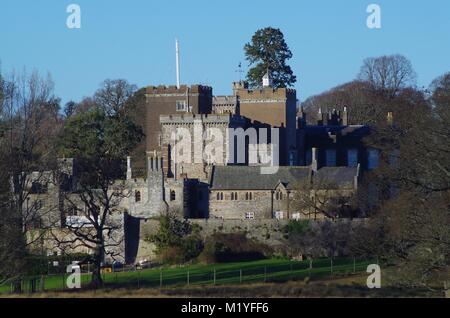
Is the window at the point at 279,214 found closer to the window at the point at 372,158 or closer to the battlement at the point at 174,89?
the window at the point at 372,158

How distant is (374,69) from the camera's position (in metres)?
98.4

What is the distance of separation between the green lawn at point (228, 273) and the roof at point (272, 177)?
733 cm

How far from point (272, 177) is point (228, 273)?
13.2m

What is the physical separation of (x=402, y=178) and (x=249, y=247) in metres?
21.8

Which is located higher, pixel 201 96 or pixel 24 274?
pixel 201 96

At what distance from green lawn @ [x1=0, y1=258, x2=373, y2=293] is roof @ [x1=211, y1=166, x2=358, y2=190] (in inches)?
289

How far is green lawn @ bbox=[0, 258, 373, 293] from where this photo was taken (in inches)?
1773

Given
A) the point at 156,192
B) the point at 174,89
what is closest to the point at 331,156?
the point at 174,89

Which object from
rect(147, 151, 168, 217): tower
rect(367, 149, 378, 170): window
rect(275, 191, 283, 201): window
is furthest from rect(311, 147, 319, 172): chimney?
rect(147, 151, 168, 217): tower

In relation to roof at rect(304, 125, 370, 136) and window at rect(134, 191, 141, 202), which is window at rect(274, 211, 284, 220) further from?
roof at rect(304, 125, 370, 136)
